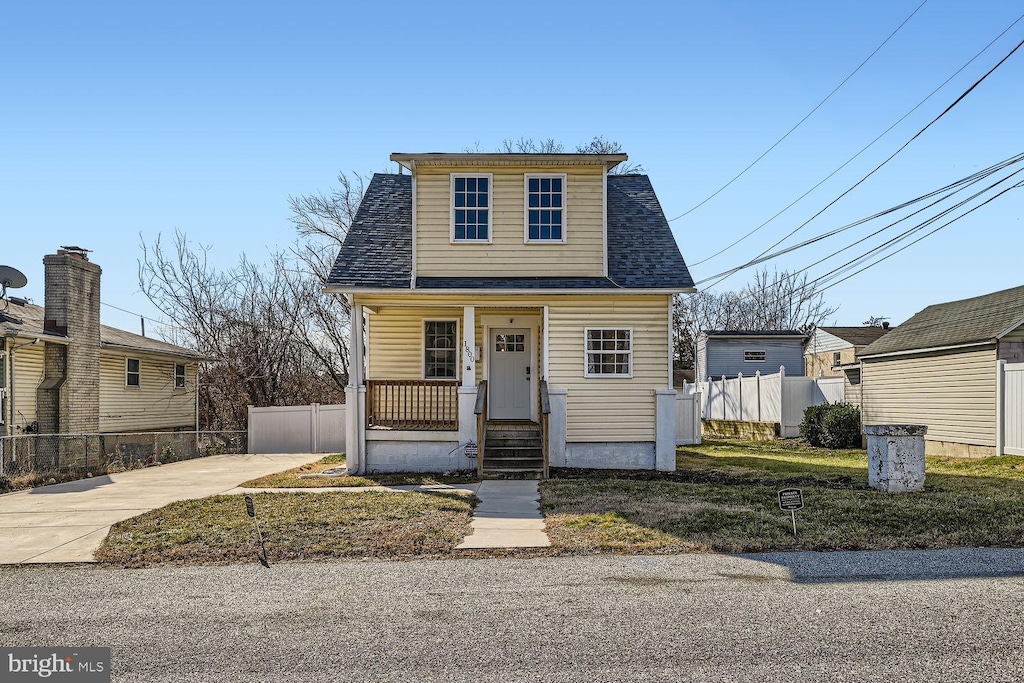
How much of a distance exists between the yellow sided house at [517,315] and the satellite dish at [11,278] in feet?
28.6

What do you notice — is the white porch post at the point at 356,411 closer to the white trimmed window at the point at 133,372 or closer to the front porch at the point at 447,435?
the front porch at the point at 447,435

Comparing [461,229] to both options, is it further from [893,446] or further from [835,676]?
[835,676]

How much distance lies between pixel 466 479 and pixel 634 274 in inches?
210

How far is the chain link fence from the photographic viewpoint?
46.5 feet

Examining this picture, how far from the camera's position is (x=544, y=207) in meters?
15.3

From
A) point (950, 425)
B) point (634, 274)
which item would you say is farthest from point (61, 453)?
point (950, 425)

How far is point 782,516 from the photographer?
354 inches

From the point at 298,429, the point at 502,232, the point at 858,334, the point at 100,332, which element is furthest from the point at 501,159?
the point at 858,334

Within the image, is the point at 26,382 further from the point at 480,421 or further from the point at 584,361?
the point at 584,361

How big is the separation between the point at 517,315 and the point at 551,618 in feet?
35.8

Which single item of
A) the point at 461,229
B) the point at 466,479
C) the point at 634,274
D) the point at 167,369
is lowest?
the point at 466,479

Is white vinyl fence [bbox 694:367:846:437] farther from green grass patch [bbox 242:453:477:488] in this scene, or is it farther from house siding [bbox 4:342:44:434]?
house siding [bbox 4:342:44:434]

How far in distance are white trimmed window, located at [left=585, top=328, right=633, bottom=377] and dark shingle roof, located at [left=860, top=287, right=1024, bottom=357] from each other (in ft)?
26.4

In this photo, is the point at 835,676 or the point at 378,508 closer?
the point at 835,676
